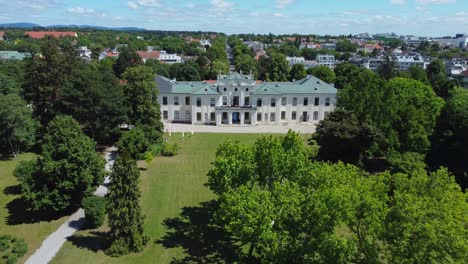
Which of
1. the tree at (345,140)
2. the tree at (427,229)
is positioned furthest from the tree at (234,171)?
the tree at (345,140)

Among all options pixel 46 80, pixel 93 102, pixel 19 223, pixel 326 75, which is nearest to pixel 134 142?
pixel 93 102

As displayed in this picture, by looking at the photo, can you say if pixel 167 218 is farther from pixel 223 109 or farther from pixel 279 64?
pixel 279 64

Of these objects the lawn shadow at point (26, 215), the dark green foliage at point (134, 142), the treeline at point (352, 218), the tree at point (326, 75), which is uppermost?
the tree at point (326, 75)

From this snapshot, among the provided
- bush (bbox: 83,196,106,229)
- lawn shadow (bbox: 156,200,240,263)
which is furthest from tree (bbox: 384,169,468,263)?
bush (bbox: 83,196,106,229)

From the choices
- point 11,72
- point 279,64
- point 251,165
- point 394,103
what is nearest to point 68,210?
point 251,165

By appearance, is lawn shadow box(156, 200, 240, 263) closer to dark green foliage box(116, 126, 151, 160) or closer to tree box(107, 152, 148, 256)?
tree box(107, 152, 148, 256)

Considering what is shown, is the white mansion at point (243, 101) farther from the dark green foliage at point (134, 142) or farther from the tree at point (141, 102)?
the dark green foliage at point (134, 142)

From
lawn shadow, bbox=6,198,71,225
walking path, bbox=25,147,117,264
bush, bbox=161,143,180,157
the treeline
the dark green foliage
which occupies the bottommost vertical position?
walking path, bbox=25,147,117,264
